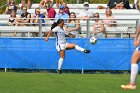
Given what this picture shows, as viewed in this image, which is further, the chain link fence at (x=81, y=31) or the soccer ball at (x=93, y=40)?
the chain link fence at (x=81, y=31)

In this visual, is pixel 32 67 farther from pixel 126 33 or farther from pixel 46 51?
pixel 126 33

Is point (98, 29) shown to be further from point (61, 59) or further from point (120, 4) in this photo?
point (120, 4)

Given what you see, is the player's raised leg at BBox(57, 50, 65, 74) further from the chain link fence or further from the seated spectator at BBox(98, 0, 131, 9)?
the seated spectator at BBox(98, 0, 131, 9)

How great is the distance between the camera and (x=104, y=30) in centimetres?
2188

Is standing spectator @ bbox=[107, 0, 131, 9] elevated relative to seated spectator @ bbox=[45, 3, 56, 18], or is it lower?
elevated

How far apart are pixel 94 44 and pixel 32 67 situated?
257 cm

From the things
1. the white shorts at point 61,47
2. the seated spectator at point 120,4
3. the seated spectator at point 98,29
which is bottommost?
the white shorts at point 61,47

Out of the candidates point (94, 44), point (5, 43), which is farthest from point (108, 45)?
point (5, 43)

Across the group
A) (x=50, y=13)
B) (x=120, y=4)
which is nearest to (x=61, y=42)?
(x=50, y=13)

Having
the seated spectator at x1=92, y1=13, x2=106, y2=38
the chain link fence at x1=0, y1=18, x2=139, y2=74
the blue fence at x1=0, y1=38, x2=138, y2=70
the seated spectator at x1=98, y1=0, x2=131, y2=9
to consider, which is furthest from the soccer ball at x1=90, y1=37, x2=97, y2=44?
the seated spectator at x1=98, y1=0, x2=131, y2=9

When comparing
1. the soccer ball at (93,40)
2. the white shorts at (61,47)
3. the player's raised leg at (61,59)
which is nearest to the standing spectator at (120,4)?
the soccer ball at (93,40)

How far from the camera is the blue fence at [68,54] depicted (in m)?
21.0

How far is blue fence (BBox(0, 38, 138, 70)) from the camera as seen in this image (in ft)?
68.9

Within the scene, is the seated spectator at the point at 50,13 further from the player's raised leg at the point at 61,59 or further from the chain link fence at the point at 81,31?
the player's raised leg at the point at 61,59
